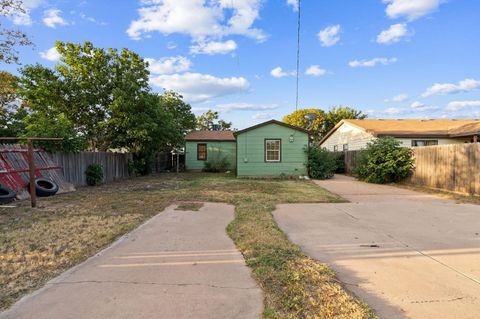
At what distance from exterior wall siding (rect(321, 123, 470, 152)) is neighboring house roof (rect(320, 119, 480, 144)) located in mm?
393

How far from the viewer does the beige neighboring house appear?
18.8 metres

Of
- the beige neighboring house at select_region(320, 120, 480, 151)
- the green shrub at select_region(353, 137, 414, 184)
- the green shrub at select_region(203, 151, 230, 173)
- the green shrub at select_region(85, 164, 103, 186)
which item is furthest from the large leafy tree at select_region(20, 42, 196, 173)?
the beige neighboring house at select_region(320, 120, 480, 151)

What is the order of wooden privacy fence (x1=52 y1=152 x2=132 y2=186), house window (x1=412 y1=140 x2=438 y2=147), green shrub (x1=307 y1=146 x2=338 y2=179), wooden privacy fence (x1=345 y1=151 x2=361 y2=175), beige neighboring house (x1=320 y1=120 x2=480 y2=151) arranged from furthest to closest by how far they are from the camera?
wooden privacy fence (x1=345 y1=151 x2=361 y2=175)
house window (x1=412 y1=140 x2=438 y2=147)
beige neighboring house (x1=320 y1=120 x2=480 y2=151)
green shrub (x1=307 y1=146 x2=338 y2=179)
wooden privacy fence (x1=52 y1=152 x2=132 y2=186)

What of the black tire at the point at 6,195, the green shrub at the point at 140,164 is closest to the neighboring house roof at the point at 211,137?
the green shrub at the point at 140,164

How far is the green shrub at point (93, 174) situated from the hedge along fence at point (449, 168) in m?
14.1

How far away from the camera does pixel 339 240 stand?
4.94m

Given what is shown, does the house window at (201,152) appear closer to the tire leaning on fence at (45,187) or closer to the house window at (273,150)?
the house window at (273,150)

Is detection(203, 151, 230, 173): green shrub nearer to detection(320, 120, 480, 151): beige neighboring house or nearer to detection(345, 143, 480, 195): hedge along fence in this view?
detection(320, 120, 480, 151): beige neighboring house

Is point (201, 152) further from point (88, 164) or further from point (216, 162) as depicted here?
point (88, 164)

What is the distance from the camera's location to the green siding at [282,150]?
54.4 ft

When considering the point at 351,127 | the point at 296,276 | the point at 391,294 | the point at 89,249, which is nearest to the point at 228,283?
the point at 296,276

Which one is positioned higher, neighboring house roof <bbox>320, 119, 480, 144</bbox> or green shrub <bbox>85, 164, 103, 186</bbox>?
neighboring house roof <bbox>320, 119, 480, 144</bbox>

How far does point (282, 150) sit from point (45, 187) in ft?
36.5

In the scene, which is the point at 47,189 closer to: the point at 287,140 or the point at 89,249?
the point at 89,249
